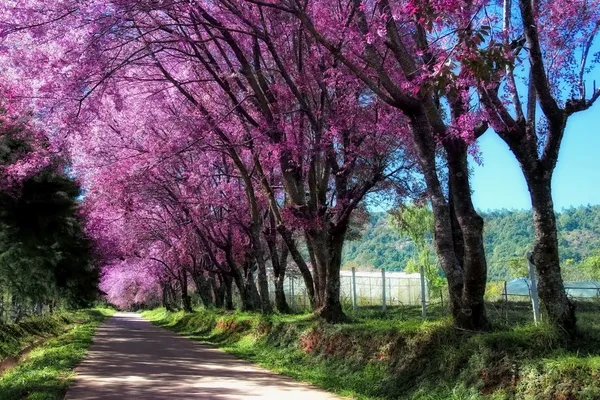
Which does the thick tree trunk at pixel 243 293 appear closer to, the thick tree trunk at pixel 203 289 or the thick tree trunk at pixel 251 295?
the thick tree trunk at pixel 251 295

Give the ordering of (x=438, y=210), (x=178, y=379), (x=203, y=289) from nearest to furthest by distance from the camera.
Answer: (x=438, y=210), (x=178, y=379), (x=203, y=289)

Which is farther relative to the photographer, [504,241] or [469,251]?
[504,241]

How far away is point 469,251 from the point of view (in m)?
8.11

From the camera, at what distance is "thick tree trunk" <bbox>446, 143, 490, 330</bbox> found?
8.10 metres

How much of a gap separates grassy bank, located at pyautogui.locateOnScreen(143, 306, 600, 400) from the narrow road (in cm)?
59

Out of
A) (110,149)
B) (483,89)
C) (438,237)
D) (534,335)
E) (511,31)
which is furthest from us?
(110,149)

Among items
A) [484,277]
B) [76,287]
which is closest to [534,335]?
[484,277]

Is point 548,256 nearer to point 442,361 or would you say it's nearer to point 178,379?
point 442,361

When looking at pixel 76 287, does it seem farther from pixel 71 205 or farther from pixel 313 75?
pixel 313 75

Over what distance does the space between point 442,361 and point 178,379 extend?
4.68 metres

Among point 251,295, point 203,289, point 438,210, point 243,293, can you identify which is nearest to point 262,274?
point 251,295

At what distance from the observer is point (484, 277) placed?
811 cm

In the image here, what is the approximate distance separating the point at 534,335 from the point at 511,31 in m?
4.04

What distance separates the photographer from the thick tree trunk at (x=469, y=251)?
810 centimetres
